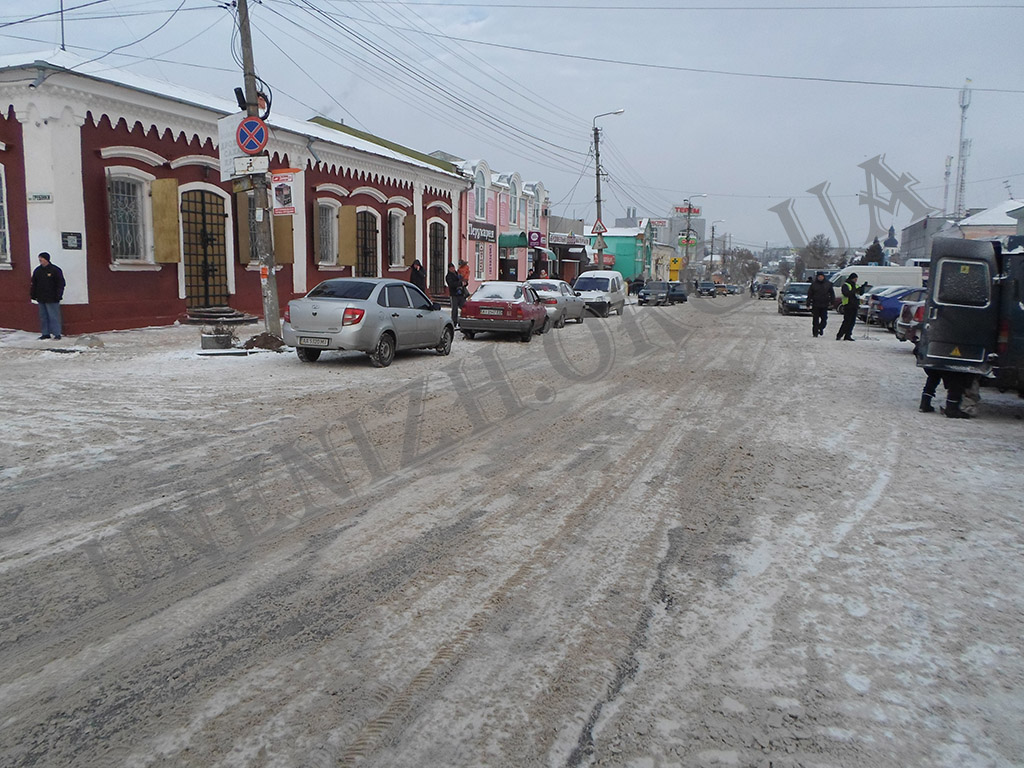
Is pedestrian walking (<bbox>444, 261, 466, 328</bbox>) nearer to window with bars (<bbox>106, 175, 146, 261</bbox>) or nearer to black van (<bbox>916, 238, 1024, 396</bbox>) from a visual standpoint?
window with bars (<bbox>106, 175, 146, 261</bbox>)

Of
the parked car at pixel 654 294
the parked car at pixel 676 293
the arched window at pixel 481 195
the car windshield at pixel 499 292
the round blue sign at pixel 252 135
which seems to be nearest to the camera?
the round blue sign at pixel 252 135

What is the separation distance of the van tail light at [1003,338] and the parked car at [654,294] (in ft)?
110

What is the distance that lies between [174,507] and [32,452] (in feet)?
7.97

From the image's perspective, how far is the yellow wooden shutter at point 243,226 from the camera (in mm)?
19766

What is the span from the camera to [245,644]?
3516 millimetres

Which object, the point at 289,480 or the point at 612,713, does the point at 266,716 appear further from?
the point at 289,480

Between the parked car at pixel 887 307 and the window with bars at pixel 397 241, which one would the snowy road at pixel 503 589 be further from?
the window with bars at pixel 397 241

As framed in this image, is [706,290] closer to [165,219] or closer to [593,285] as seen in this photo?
[593,285]

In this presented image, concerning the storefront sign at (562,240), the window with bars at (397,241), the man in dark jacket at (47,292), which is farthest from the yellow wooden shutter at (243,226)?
the storefront sign at (562,240)

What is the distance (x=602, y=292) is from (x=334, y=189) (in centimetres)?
1122

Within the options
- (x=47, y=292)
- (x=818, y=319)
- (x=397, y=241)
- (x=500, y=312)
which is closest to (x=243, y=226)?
(x=47, y=292)

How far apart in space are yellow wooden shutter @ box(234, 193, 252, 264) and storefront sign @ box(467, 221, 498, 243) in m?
17.4

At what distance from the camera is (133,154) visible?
16.6 metres

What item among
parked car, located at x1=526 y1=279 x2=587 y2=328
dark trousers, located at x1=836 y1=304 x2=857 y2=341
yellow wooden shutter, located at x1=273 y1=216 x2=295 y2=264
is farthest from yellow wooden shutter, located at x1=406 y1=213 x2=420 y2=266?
dark trousers, located at x1=836 y1=304 x2=857 y2=341
